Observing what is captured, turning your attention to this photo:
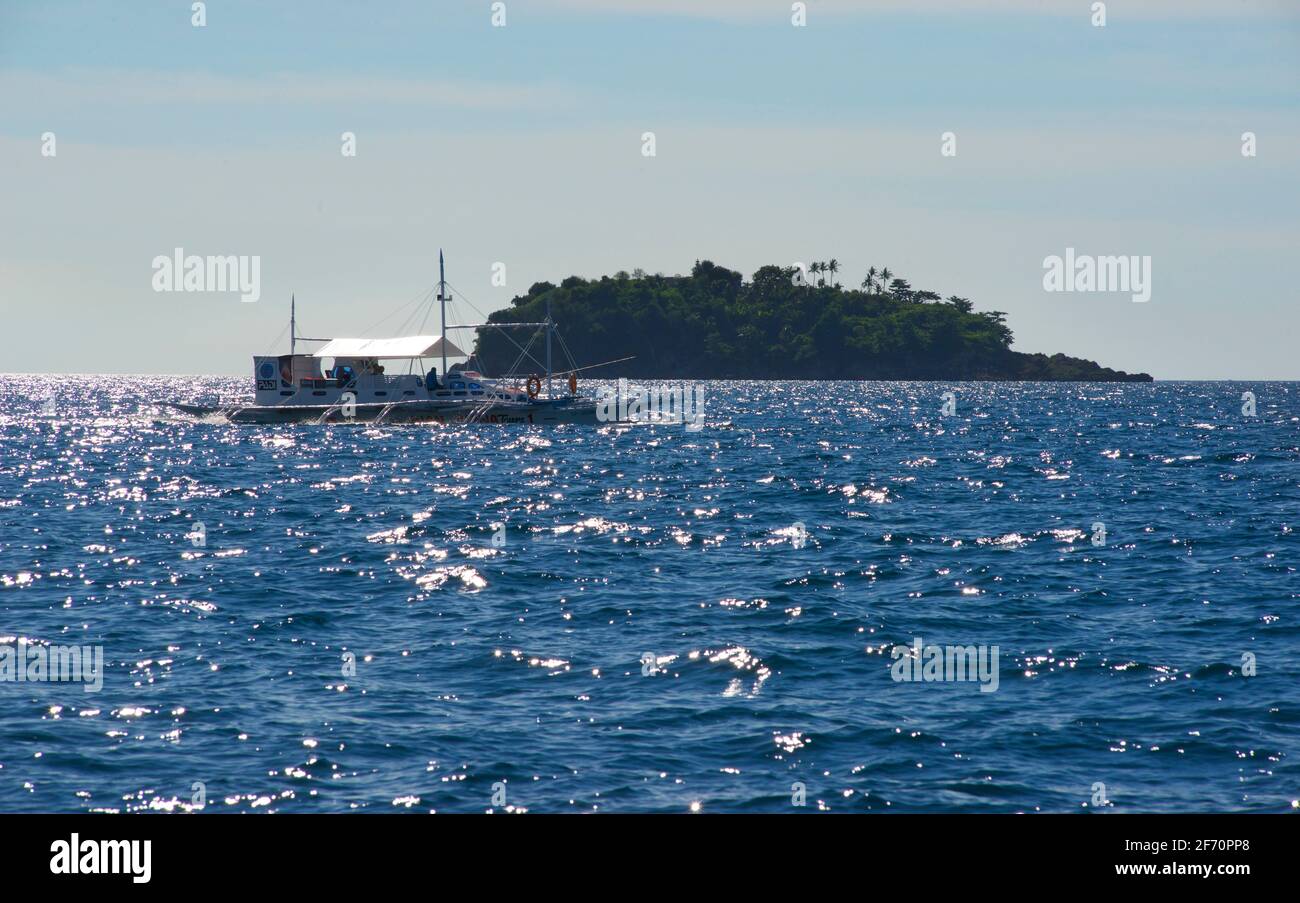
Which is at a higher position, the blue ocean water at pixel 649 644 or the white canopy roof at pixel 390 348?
the white canopy roof at pixel 390 348

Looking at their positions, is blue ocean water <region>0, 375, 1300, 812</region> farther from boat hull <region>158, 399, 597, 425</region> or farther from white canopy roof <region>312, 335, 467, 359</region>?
white canopy roof <region>312, 335, 467, 359</region>

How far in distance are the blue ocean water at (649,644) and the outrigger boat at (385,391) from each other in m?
37.8

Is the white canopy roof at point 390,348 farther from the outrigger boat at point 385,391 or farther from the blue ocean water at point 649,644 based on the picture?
the blue ocean water at point 649,644

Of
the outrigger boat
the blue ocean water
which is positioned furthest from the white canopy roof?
the blue ocean water

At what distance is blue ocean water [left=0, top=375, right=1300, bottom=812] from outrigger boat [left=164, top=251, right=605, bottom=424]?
37.8 meters

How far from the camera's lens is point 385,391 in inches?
3474

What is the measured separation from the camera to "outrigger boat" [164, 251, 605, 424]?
277 feet

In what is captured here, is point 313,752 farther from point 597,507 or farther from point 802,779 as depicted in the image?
point 597,507

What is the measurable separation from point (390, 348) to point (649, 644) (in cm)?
7183

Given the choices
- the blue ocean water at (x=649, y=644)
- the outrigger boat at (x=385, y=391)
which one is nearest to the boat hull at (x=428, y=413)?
the outrigger boat at (x=385, y=391)

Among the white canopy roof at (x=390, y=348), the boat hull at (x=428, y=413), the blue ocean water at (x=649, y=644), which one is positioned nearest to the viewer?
the blue ocean water at (x=649, y=644)

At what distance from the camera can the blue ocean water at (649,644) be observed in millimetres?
13234
